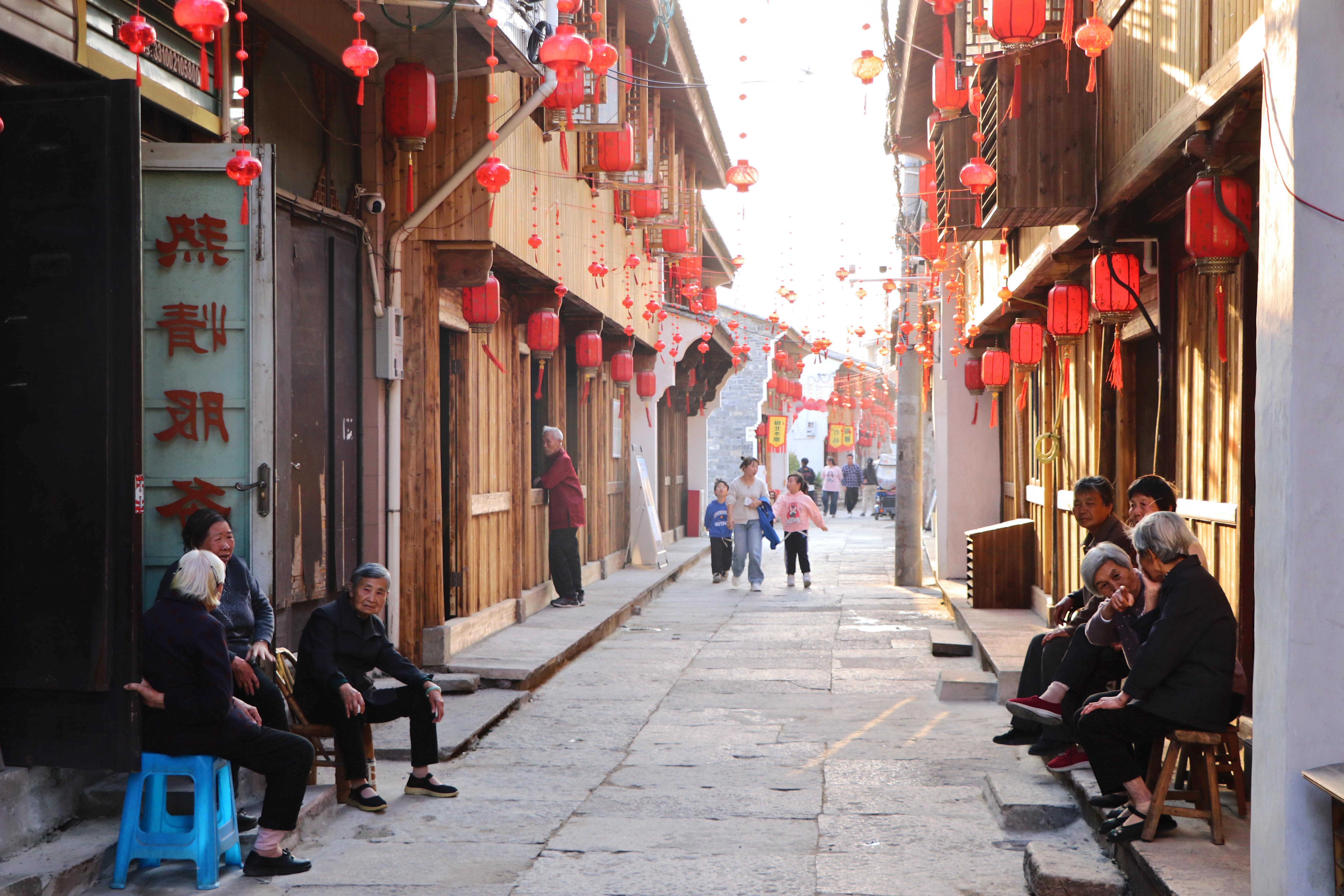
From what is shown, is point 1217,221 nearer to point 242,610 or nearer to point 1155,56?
point 1155,56

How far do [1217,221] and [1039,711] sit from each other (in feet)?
8.13

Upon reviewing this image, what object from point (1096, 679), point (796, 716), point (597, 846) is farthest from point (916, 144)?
point (597, 846)

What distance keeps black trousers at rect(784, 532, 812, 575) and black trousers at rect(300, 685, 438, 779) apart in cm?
1169

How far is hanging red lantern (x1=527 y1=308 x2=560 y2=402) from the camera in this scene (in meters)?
12.6

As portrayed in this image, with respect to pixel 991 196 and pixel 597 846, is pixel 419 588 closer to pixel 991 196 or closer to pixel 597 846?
pixel 597 846

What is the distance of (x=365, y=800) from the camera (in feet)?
20.9

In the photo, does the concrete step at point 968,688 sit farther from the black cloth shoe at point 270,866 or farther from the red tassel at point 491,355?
the black cloth shoe at point 270,866

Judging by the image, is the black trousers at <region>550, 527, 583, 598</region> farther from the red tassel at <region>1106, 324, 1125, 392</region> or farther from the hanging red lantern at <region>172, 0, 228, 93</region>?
the hanging red lantern at <region>172, 0, 228, 93</region>

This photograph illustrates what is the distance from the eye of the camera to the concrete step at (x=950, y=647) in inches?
463

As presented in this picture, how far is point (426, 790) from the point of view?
22.0 feet

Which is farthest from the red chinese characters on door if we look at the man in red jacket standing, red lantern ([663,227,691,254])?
red lantern ([663,227,691,254])

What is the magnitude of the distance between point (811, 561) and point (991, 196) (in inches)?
559

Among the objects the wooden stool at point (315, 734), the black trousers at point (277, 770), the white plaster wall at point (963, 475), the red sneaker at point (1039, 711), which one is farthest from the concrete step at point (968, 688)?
the white plaster wall at point (963, 475)

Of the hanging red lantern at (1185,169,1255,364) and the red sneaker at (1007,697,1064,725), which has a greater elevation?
the hanging red lantern at (1185,169,1255,364)
